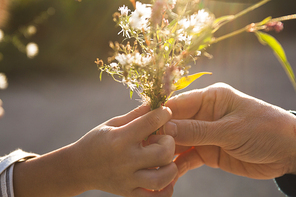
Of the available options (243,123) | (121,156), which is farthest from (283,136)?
(121,156)

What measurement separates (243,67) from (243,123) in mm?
4800

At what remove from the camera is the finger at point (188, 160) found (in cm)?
133

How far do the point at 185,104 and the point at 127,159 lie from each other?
53cm

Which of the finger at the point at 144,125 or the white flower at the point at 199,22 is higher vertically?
the white flower at the point at 199,22

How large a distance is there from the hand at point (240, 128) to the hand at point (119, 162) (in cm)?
19

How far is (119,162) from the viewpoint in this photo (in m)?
0.81

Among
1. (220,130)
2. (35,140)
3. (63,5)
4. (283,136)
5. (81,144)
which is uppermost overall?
(63,5)

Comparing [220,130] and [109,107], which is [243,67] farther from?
[220,130]

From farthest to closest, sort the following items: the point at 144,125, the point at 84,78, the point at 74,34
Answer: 1. the point at 74,34
2. the point at 84,78
3. the point at 144,125

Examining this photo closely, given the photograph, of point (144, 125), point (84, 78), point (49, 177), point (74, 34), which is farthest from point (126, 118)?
point (74, 34)

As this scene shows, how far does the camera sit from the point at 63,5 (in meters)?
6.25

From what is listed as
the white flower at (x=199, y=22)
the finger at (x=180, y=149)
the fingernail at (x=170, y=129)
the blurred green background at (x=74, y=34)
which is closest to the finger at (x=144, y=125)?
the fingernail at (x=170, y=129)

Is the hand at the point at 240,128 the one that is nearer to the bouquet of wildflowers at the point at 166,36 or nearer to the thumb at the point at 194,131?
the thumb at the point at 194,131

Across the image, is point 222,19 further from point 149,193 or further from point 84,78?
point 84,78
